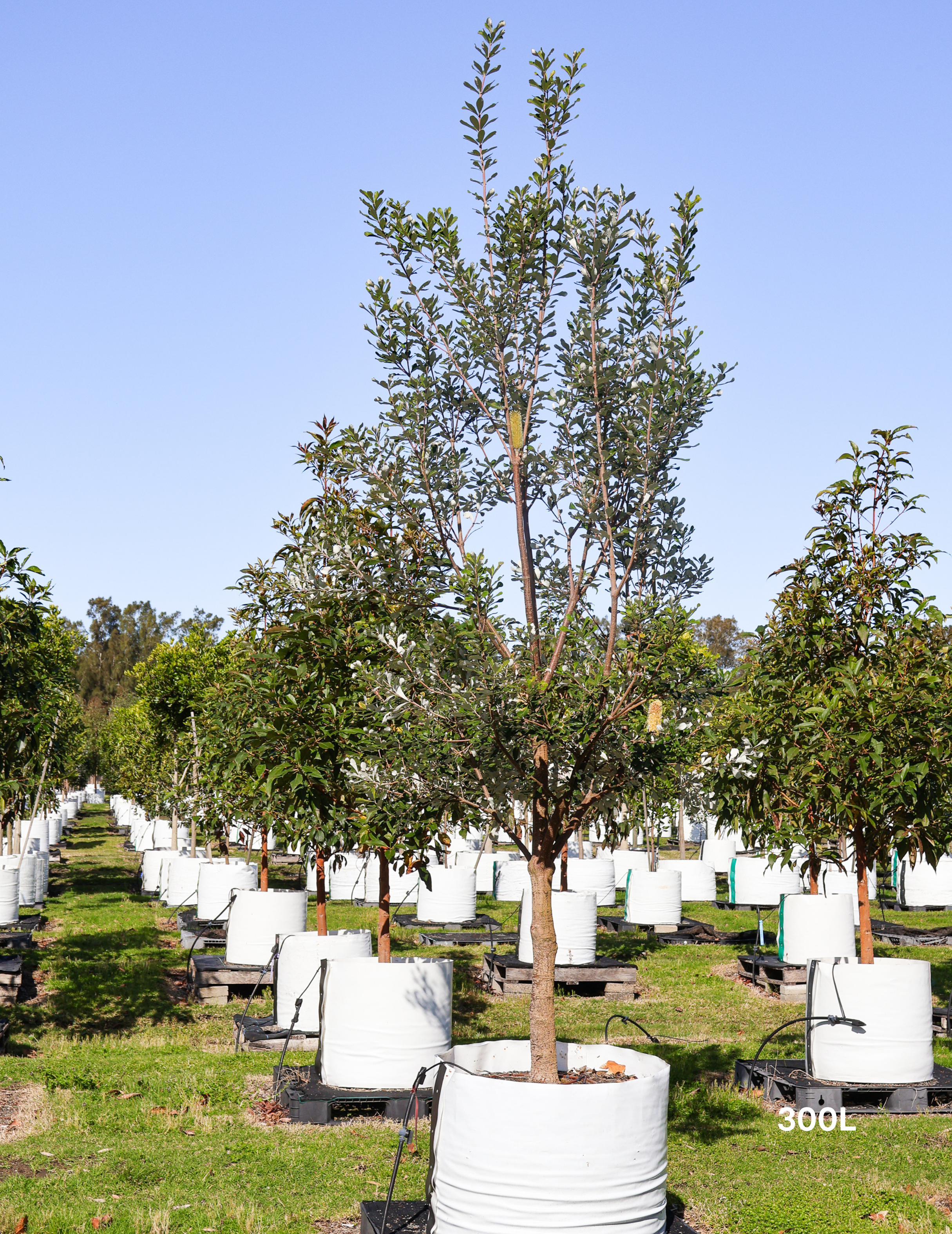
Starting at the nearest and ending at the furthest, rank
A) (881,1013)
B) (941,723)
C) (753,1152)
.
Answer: (753,1152) → (941,723) → (881,1013)

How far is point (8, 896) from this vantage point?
18.2m

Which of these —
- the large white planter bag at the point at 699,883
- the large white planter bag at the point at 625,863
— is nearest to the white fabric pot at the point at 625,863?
the large white planter bag at the point at 625,863

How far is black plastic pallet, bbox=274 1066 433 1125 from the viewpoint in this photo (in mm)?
8883

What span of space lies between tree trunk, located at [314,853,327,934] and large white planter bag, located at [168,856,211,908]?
11132 millimetres

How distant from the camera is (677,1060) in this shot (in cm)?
1130

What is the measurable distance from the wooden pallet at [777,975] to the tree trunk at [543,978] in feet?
31.2

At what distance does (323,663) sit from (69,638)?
18272 millimetres

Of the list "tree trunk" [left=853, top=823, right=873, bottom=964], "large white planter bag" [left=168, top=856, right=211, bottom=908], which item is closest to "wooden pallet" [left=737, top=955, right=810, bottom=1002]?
"tree trunk" [left=853, top=823, right=873, bottom=964]

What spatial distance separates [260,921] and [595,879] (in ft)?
34.1

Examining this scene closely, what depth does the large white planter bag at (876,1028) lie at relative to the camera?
9.59m

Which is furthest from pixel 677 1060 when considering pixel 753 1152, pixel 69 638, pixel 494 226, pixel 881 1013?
pixel 69 638

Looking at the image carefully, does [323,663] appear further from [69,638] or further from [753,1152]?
[69,638]

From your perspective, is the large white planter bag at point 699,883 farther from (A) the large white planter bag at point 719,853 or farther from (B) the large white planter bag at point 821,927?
(B) the large white planter bag at point 821,927

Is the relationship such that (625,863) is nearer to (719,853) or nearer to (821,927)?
(719,853)
